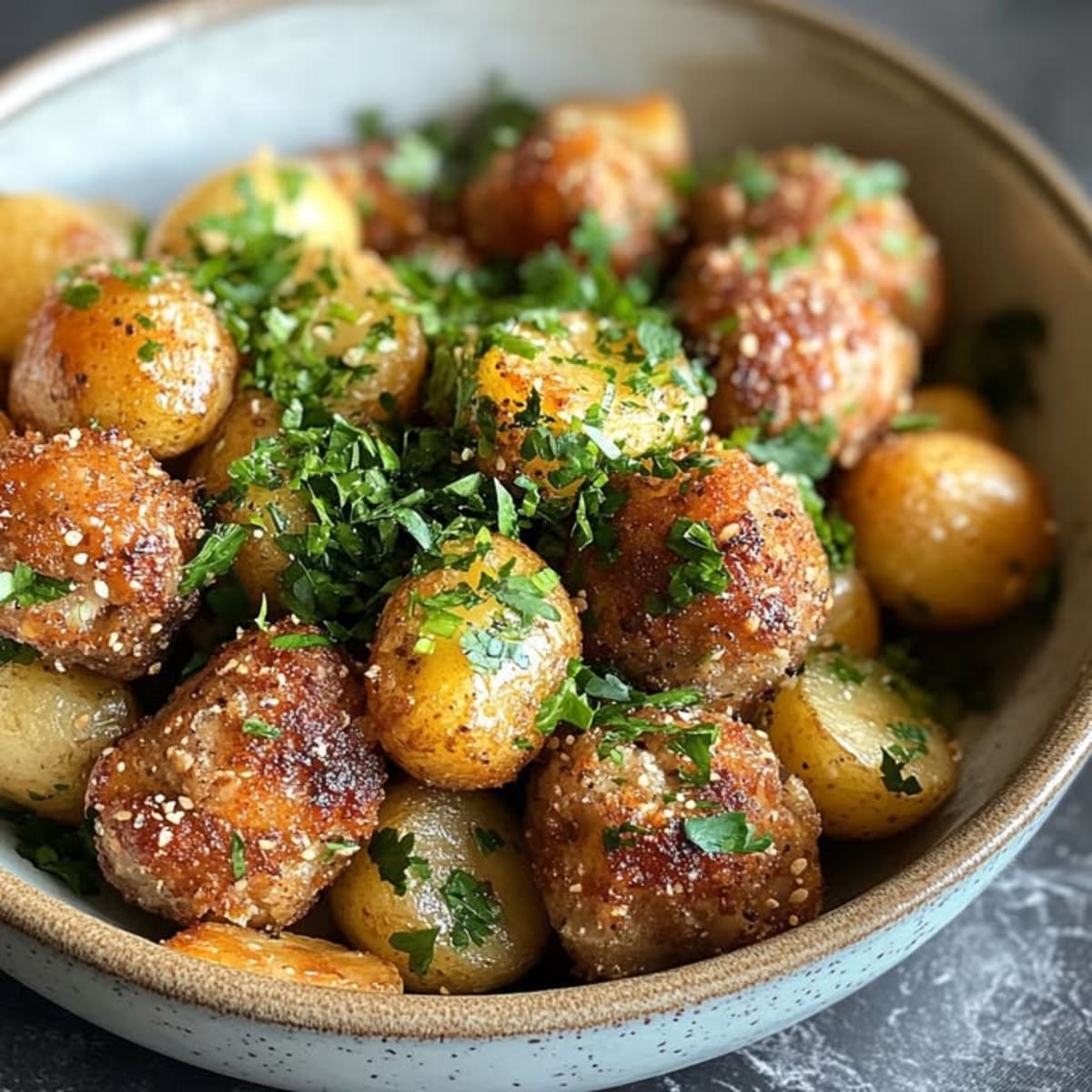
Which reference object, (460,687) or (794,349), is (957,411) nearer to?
(794,349)

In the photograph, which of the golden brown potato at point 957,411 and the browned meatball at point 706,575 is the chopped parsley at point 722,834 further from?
the golden brown potato at point 957,411

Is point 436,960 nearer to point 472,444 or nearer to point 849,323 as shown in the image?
point 472,444

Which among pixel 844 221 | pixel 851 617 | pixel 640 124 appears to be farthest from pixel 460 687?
pixel 640 124

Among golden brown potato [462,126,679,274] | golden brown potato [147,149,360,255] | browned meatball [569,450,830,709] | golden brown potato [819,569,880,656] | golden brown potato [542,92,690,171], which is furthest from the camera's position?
golden brown potato [542,92,690,171]

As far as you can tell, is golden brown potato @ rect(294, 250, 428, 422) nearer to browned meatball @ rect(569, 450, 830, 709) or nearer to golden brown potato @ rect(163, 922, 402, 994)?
browned meatball @ rect(569, 450, 830, 709)

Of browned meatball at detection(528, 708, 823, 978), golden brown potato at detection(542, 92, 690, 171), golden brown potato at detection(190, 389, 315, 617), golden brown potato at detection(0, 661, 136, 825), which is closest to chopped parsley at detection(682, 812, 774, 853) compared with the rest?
browned meatball at detection(528, 708, 823, 978)

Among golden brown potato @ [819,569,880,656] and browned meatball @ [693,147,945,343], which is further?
browned meatball @ [693,147,945,343]

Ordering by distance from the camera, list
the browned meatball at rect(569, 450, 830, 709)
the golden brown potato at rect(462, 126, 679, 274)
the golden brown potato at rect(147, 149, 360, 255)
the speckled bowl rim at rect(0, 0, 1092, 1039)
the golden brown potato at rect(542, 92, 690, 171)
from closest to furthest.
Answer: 1. the speckled bowl rim at rect(0, 0, 1092, 1039)
2. the browned meatball at rect(569, 450, 830, 709)
3. the golden brown potato at rect(147, 149, 360, 255)
4. the golden brown potato at rect(462, 126, 679, 274)
5. the golden brown potato at rect(542, 92, 690, 171)
